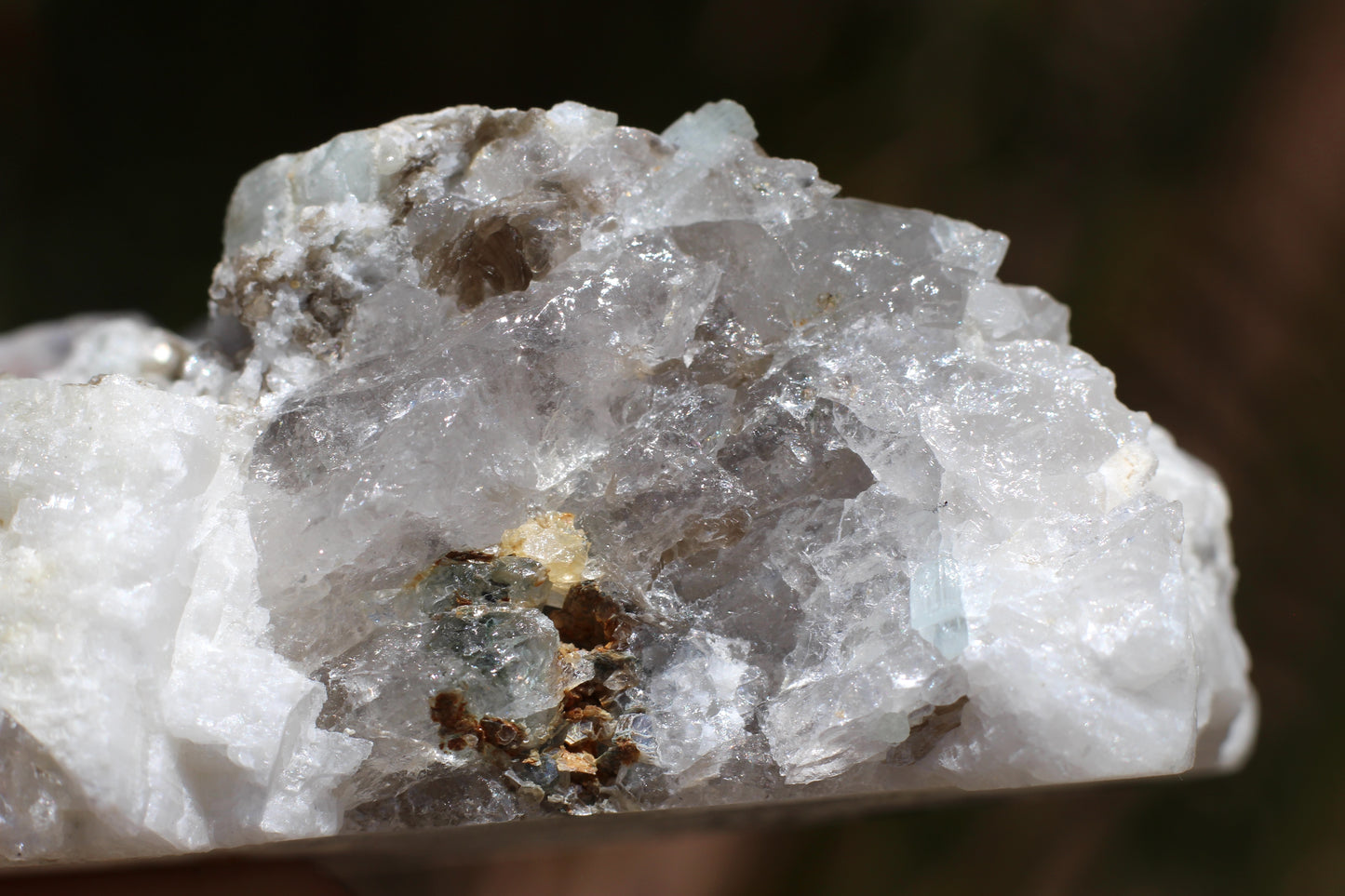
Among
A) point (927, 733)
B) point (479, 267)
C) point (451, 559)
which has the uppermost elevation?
point (479, 267)

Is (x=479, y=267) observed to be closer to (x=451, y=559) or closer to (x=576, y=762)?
(x=451, y=559)

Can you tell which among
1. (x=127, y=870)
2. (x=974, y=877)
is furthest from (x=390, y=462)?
(x=974, y=877)

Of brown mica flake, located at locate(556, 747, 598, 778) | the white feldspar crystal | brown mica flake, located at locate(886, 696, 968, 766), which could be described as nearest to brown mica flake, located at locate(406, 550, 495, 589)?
the white feldspar crystal

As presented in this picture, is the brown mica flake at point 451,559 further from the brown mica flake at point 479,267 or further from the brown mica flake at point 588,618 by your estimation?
the brown mica flake at point 479,267

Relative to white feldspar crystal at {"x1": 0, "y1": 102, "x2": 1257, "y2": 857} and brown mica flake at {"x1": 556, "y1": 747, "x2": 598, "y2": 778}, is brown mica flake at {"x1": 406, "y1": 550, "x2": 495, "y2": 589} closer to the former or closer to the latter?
white feldspar crystal at {"x1": 0, "y1": 102, "x2": 1257, "y2": 857}

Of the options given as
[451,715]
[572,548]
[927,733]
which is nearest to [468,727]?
[451,715]

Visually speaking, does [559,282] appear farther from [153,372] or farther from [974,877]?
[974,877]

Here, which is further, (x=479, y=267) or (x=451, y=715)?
(x=479, y=267)
